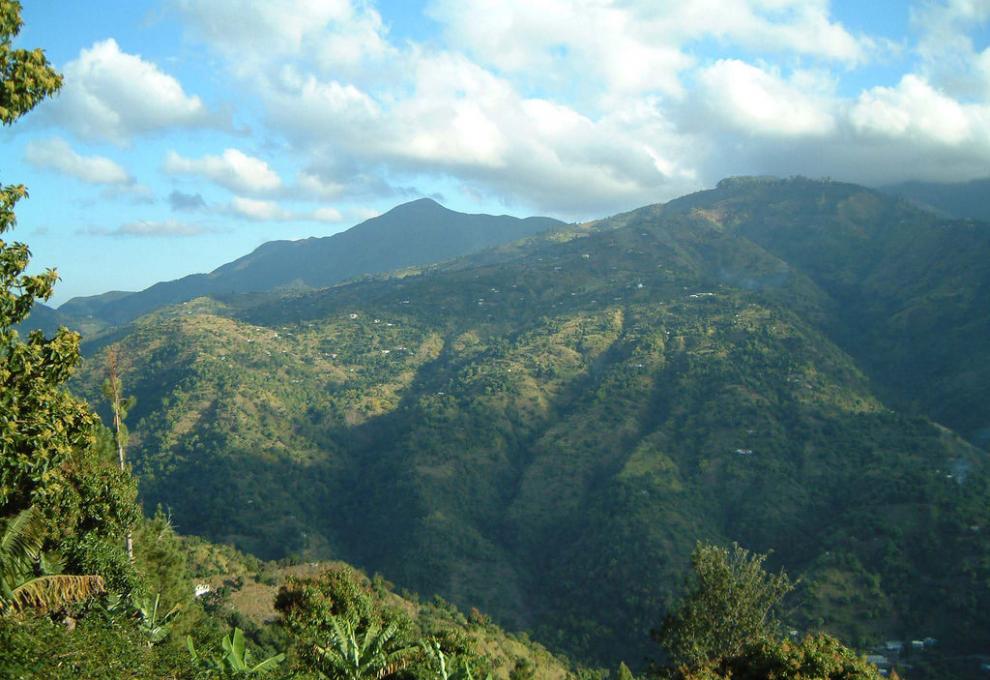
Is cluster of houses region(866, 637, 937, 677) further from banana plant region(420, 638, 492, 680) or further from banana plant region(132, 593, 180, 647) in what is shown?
banana plant region(132, 593, 180, 647)

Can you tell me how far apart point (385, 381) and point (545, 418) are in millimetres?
48546

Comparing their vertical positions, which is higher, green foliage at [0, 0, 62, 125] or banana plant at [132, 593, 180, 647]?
green foliage at [0, 0, 62, 125]

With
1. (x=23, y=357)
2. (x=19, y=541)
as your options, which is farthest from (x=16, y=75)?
(x=19, y=541)

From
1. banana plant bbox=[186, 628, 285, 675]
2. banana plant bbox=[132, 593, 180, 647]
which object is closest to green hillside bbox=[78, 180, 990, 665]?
→ banana plant bbox=[132, 593, 180, 647]

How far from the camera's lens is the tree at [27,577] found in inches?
482

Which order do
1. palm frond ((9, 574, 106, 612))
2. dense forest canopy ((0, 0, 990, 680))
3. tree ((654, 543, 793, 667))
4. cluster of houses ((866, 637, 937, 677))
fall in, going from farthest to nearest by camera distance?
1. cluster of houses ((866, 637, 937, 677))
2. tree ((654, 543, 793, 667))
3. dense forest canopy ((0, 0, 990, 680))
4. palm frond ((9, 574, 106, 612))

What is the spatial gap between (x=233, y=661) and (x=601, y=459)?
11215 cm

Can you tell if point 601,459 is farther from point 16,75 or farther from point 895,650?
point 16,75

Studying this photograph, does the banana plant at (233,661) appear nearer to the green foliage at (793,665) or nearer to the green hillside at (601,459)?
the green foliage at (793,665)

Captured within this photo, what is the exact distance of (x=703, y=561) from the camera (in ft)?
105

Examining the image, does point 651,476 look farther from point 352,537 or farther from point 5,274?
point 5,274

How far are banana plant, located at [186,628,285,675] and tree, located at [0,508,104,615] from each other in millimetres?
2665

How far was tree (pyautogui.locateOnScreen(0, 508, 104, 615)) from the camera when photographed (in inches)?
482

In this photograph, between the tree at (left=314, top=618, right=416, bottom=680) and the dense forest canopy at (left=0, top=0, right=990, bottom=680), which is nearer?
the dense forest canopy at (left=0, top=0, right=990, bottom=680)
